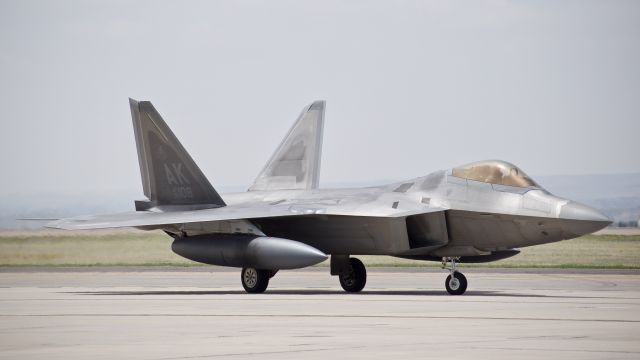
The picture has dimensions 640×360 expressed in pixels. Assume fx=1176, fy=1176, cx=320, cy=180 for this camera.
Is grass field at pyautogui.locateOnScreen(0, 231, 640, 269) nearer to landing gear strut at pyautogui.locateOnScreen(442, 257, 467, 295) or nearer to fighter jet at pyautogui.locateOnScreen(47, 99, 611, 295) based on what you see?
fighter jet at pyautogui.locateOnScreen(47, 99, 611, 295)

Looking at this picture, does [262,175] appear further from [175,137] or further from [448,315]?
[448,315]

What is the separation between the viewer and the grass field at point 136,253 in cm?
3600

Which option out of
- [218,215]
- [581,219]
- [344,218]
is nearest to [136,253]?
[218,215]

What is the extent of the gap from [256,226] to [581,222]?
6.34 meters

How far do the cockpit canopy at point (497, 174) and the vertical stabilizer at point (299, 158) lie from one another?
5.56m

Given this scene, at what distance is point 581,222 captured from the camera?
20.1 meters

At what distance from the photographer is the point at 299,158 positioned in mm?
26547

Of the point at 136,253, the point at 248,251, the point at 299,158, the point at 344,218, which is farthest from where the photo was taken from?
the point at 136,253

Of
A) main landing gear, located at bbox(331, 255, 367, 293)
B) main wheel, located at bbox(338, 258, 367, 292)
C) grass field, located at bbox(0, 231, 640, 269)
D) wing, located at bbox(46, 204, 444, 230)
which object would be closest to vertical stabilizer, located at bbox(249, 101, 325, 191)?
main landing gear, located at bbox(331, 255, 367, 293)

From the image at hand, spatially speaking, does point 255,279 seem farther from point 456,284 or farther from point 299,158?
point 299,158

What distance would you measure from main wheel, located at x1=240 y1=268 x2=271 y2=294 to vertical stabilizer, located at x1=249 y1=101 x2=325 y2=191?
12.8 ft

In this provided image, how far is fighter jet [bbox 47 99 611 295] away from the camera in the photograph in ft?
68.4

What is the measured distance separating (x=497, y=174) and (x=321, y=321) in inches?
291

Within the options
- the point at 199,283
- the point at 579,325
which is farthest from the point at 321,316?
the point at 199,283
